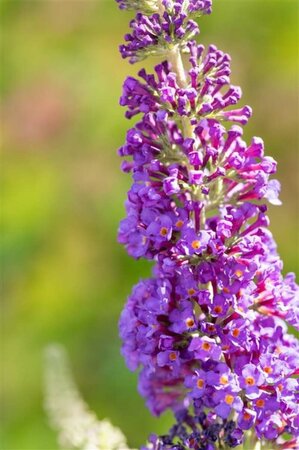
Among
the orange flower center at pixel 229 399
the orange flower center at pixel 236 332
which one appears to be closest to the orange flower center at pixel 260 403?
the orange flower center at pixel 229 399

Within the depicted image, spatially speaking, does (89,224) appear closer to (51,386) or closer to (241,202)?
(51,386)

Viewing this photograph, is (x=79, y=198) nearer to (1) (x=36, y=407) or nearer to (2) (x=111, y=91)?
(2) (x=111, y=91)

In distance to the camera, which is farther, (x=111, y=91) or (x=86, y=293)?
(x=111, y=91)

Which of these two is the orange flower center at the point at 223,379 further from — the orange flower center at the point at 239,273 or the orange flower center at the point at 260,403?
the orange flower center at the point at 239,273

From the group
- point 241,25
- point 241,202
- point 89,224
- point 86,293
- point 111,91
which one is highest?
point 241,25

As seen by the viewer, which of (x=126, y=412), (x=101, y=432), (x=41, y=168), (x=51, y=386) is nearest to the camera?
(x=101, y=432)

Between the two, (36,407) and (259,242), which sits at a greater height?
(36,407)

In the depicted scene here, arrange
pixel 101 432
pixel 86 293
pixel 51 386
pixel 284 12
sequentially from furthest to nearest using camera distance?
pixel 284 12
pixel 86 293
pixel 51 386
pixel 101 432

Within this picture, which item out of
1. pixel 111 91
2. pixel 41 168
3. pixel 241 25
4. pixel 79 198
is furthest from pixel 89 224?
pixel 241 25
